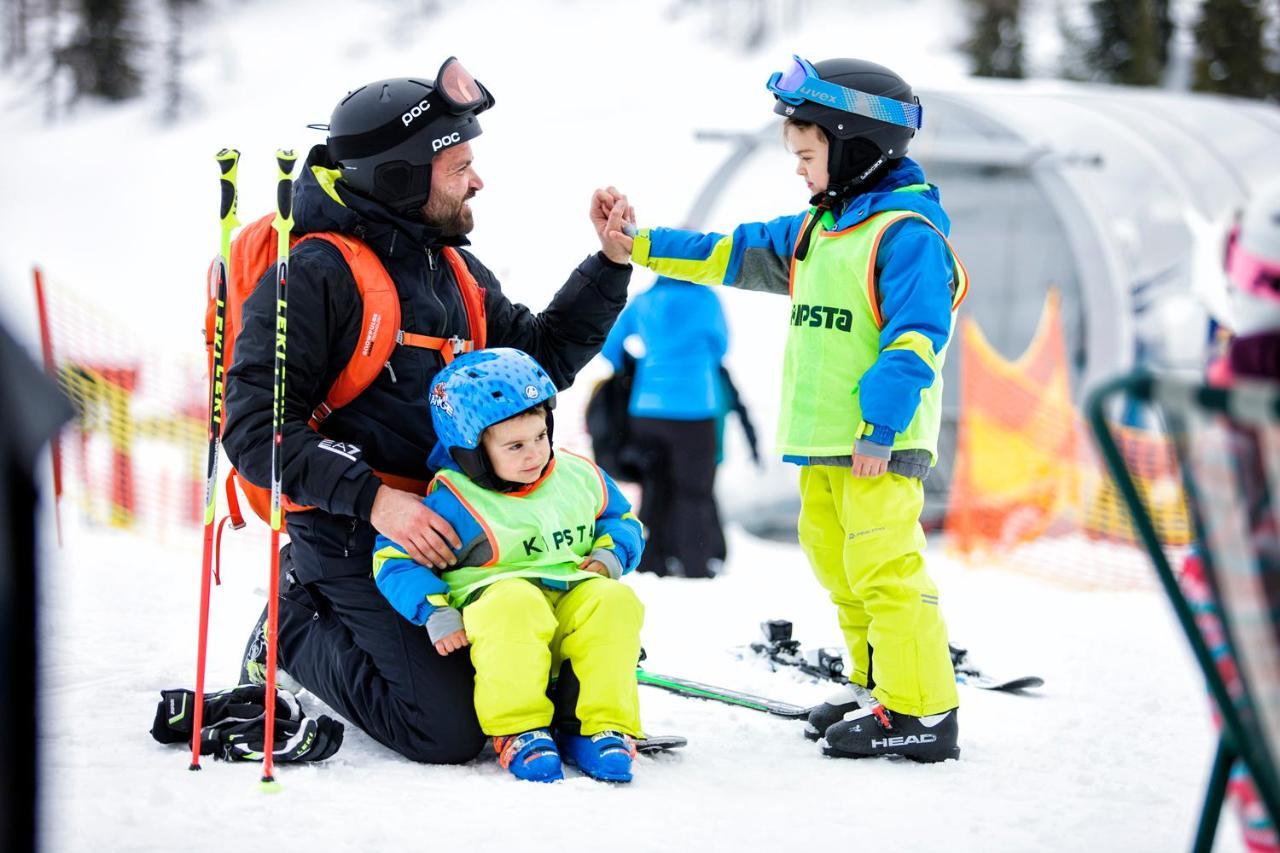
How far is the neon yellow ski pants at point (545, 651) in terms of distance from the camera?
3174mm

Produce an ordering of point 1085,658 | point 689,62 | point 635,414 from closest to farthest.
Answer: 1. point 1085,658
2. point 635,414
3. point 689,62

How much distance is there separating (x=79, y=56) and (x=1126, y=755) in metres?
34.4

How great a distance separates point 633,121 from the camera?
32531mm

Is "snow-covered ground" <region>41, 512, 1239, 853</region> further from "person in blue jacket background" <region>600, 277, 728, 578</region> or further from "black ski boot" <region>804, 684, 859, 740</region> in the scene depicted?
"person in blue jacket background" <region>600, 277, 728, 578</region>

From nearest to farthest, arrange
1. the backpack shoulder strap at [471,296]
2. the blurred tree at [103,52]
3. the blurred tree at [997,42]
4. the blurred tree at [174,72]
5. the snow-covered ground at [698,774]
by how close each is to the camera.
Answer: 1. the snow-covered ground at [698,774]
2. the backpack shoulder strap at [471,296]
3. the blurred tree at [997,42]
4. the blurred tree at [103,52]
5. the blurred tree at [174,72]

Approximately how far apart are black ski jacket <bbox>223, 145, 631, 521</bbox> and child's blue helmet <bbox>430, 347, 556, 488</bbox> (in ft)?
0.66

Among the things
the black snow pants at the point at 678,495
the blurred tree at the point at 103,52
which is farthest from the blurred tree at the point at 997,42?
the black snow pants at the point at 678,495

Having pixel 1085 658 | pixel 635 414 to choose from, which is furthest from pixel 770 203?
pixel 1085 658

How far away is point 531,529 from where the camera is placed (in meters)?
3.37

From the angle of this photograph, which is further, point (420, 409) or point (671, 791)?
point (420, 409)

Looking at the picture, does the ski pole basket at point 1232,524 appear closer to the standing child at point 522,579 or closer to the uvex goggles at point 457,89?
the standing child at point 522,579

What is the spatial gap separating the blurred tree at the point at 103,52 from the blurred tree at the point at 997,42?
2051 centimetres

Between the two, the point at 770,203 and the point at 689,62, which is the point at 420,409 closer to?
the point at 770,203

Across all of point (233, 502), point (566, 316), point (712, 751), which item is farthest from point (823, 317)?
point (233, 502)
